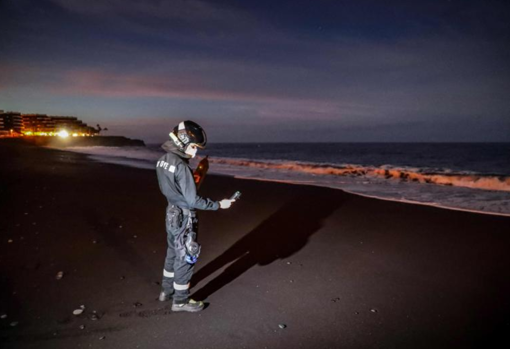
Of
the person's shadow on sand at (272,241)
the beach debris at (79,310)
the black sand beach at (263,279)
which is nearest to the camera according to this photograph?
the black sand beach at (263,279)

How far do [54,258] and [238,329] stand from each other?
344cm

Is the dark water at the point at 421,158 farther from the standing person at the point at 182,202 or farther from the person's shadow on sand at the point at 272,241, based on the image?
the standing person at the point at 182,202

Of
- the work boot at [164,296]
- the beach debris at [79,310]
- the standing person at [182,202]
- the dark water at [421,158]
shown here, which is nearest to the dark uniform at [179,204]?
the standing person at [182,202]

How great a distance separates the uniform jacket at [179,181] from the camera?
3.47 meters

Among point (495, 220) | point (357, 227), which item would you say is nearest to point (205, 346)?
point (357, 227)

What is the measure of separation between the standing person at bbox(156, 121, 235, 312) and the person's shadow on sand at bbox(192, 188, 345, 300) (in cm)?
53

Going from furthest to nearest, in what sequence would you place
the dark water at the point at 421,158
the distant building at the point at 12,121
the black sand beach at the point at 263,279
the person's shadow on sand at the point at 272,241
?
the distant building at the point at 12,121 < the dark water at the point at 421,158 < the person's shadow on sand at the point at 272,241 < the black sand beach at the point at 263,279

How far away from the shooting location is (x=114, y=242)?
230 inches

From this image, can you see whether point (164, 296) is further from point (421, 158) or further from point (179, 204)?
point (421, 158)

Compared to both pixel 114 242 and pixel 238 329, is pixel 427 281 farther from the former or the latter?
pixel 114 242

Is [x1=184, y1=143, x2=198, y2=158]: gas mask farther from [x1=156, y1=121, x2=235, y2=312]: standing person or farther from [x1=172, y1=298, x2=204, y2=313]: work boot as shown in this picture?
[x1=172, y1=298, x2=204, y2=313]: work boot

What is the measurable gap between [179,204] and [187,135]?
81cm

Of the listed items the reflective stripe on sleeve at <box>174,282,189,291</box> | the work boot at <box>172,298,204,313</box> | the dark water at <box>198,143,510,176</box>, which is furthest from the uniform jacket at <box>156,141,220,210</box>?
the dark water at <box>198,143,510,176</box>

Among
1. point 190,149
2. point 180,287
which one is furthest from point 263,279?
point 190,149
